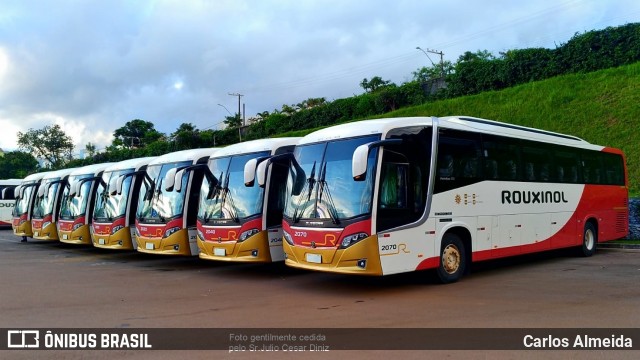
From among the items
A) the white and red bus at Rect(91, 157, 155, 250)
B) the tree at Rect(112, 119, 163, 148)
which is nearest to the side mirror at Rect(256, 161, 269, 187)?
the white and red bus at Rect(91, 157, 155, 250)

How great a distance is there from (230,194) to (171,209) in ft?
8.13

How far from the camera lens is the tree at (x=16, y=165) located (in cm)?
7519

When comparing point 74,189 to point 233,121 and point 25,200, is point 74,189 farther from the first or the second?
point 233,121

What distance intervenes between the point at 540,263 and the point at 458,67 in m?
20.0

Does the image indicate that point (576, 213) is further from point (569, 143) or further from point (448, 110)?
point (448, 110)

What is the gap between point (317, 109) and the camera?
133 feet

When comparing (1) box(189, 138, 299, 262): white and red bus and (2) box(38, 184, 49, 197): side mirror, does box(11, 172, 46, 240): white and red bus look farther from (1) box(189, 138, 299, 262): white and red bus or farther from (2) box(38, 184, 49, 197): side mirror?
(1) box(189, 138, 299, 262): white and red bus

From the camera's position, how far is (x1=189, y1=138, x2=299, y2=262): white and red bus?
11680 millimetres

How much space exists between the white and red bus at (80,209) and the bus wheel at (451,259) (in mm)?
12293

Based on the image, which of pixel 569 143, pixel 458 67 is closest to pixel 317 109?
pixel 458 67

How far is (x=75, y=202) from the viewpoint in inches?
741

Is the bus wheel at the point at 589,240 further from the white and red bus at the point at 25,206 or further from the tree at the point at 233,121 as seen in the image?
the tree at the point at 233,121

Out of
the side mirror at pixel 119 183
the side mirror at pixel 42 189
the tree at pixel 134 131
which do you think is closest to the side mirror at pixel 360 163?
the side mirror at pixel 119 183

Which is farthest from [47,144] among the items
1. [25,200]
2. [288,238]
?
[288,238]
